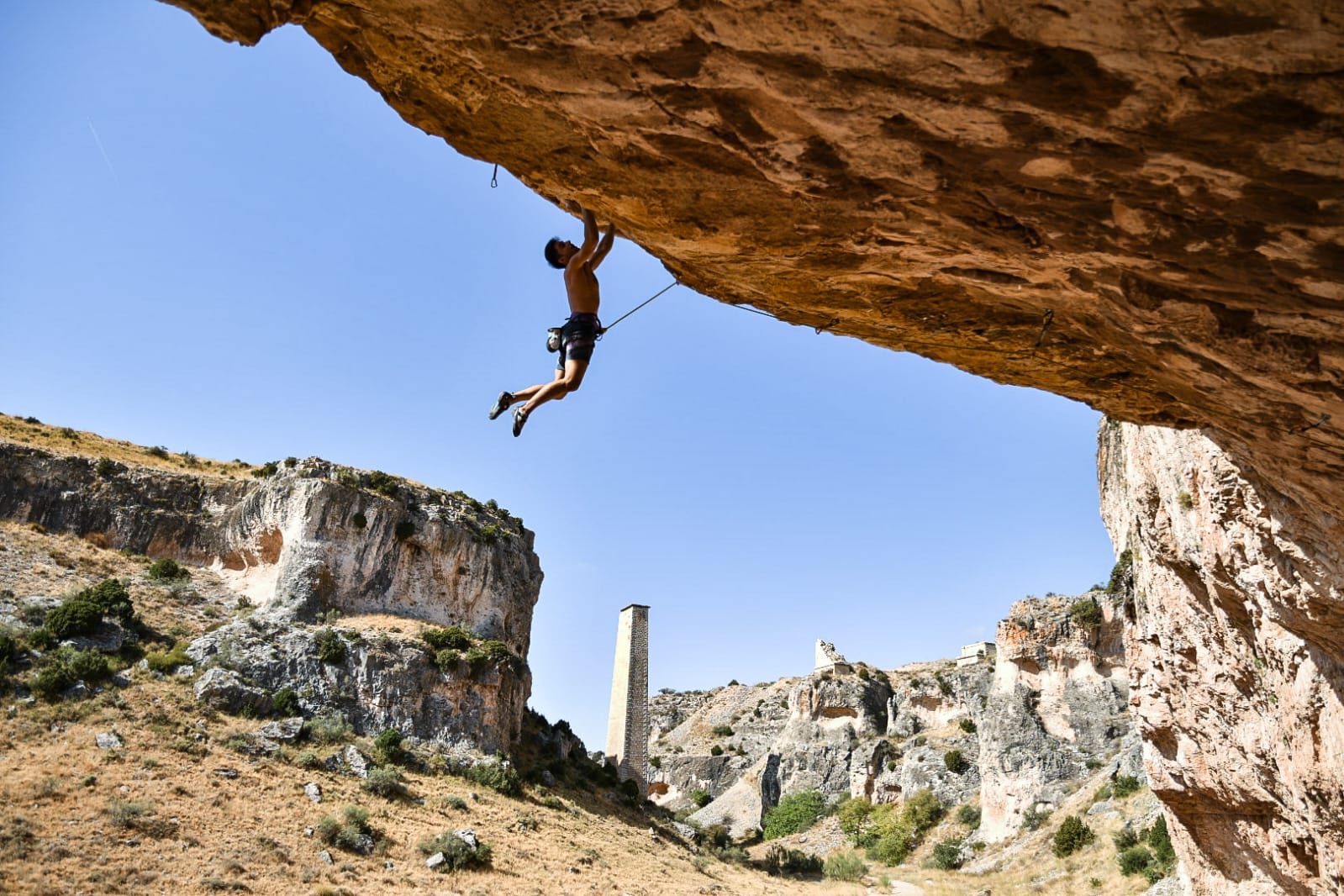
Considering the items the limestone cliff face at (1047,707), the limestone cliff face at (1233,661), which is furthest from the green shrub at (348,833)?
the limestone cliff face at (1047,707)

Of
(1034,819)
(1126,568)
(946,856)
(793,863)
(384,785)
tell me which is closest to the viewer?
(1126,568)

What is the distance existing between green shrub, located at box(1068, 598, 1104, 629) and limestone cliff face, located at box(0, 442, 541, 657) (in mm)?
30610

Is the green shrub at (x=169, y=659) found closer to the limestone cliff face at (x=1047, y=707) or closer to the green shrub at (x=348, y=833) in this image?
the green shrub at (x=348, y=833)

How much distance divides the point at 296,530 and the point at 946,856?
116 feet

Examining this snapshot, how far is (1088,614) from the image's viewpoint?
45219 millimetres

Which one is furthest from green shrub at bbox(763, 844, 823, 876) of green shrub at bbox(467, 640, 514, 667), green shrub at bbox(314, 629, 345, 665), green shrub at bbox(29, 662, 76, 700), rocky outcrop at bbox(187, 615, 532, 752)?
green shrub at bbox(29, 662, 76, 700)

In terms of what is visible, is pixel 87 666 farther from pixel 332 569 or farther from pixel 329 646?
pixel 332 569

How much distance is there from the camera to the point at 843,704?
62.0 metres

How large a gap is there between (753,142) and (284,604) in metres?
42.3

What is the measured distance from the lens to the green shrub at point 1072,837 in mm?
32062

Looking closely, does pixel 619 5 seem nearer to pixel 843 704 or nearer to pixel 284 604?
pixel 284 604

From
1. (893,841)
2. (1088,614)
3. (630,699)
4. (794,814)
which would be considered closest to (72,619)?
(630,699)

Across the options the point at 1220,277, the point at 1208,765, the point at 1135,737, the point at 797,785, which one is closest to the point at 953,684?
the point at 797,785

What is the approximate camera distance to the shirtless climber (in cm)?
640
